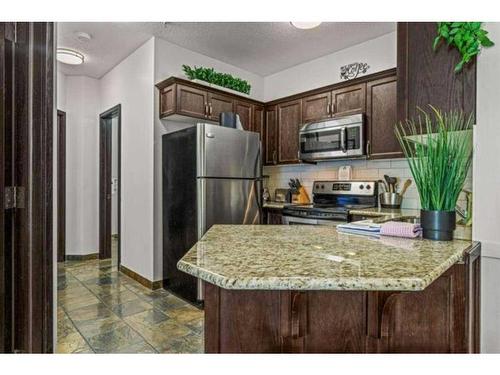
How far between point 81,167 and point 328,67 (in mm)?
3520

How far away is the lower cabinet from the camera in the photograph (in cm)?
103

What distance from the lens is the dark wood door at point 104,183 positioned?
4.48 m

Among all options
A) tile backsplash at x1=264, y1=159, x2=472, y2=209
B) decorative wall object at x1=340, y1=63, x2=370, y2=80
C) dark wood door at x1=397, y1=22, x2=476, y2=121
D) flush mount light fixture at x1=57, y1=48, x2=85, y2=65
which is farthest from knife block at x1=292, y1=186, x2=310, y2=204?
flush mount light fixture at x1=57, y1=48, x2=85, y2=65

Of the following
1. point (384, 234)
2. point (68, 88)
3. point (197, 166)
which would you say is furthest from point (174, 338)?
point (68, 88)

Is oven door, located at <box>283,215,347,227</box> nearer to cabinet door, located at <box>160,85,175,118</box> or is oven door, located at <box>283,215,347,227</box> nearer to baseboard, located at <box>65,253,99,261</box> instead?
cabinet door, located at <box>160,85,175,118</box>

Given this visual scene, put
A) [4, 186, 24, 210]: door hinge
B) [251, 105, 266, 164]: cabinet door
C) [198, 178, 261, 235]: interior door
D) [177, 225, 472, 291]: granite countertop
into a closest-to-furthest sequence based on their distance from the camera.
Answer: [177, 225, 472, 291]: granite countertop, [4, 186, 24, 210]: door hinge, [198, 178, 261, 235]: interior door, [251, 105, 266, 164]: cabinet door

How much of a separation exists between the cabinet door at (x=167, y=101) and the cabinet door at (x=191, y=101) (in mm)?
60

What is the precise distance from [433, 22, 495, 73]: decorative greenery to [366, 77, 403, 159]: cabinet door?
1.50 m

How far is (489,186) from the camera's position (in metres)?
1.44

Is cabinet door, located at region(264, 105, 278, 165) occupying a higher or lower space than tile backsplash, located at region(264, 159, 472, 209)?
higher

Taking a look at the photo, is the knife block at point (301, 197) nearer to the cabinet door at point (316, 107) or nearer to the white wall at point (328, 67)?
the cabinet door at point (316, 107)

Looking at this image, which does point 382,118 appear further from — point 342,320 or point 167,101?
point 342,320

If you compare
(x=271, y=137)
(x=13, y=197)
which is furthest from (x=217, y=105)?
(x=13, y=197)

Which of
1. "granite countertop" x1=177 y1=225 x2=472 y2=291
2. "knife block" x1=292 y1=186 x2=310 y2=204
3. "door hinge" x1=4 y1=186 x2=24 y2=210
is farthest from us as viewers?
"knife block" x1=292 y1=186 x2=310 y2=204
